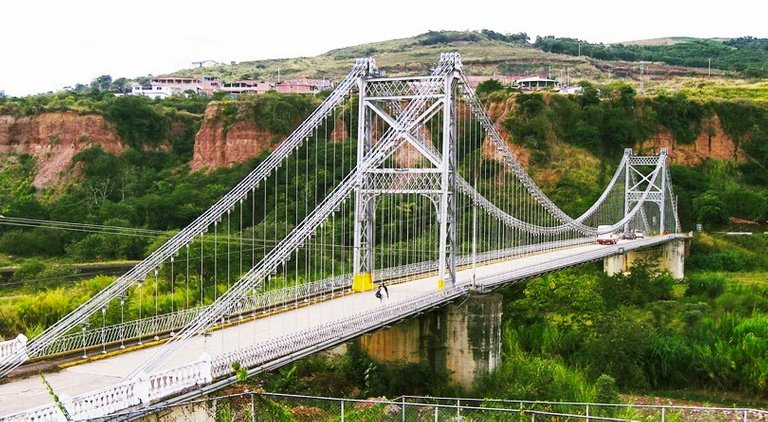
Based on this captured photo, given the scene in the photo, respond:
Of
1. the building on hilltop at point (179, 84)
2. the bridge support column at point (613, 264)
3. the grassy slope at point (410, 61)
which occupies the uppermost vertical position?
the grassy slope at point (410, 61)

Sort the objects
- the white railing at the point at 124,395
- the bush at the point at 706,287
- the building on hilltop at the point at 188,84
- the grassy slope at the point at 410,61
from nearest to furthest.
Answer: the white railing at the point at 124,395, the bush at the point at 706,287, the building on hilltop at the point at 188,84, the grassy slope at the point at 410,61

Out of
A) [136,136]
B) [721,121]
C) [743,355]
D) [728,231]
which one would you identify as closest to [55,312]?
[743,355]

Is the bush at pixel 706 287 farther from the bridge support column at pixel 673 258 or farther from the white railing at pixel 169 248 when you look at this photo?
the white railing at pixel 169 248

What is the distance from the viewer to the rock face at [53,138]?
5956cm

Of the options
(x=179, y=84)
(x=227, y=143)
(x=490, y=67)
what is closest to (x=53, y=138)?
(x=227, y=143)

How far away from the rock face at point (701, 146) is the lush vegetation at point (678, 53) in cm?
4112

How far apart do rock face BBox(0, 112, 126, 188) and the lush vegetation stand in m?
74.2

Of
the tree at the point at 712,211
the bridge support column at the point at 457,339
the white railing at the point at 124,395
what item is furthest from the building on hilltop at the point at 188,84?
the white railing at the point at 124,395

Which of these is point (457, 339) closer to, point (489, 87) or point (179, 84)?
point (489, 87)

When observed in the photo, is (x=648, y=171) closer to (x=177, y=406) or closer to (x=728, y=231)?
(x=728, y=231)

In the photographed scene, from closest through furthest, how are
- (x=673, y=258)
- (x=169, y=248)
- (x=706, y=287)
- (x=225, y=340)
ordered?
1. (x=225, y=340)
2. (x=169, y=248)
3. (x=706, y=287)
4. (x=673, y=258)

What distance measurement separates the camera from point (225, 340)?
59.5 feet

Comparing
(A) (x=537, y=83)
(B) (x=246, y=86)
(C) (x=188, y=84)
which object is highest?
(C) (x=188, y=84)

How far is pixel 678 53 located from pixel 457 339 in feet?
388
